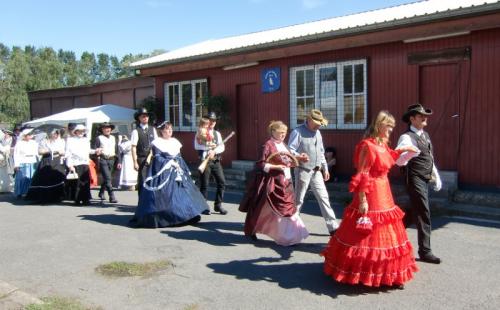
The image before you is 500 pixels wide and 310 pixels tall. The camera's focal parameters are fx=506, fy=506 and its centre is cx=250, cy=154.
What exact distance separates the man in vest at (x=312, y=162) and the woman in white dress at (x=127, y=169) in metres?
6.33

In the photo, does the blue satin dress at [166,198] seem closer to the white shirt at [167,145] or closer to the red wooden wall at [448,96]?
the white shirt at [167,145]

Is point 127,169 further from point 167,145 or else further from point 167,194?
point 167,194

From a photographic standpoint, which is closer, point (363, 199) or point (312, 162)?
point (363, 199)

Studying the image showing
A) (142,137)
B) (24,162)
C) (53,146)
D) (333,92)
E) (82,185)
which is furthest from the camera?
(24,162)

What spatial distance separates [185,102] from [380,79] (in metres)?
7.04

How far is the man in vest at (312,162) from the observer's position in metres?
6.68

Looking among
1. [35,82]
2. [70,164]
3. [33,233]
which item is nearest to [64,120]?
[70,164]

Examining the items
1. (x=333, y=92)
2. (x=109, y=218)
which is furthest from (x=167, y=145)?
(x=333, y=92)

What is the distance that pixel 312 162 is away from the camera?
673cm

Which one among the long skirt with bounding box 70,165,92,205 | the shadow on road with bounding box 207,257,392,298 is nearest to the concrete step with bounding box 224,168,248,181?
the long skirt with bounding box 70,165,92,205

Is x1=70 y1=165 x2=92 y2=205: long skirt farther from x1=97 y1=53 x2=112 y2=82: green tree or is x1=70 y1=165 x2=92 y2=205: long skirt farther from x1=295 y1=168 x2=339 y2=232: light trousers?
x1=97 y1=53 x2=112 y2=82: green tree

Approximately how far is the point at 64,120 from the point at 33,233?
766 cm

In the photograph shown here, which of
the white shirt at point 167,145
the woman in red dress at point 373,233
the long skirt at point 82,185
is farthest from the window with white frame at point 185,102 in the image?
the woman in red dress at point 373,233

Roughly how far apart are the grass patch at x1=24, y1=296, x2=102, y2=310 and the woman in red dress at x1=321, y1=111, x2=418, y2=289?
A: 2.28 meters
